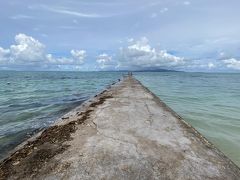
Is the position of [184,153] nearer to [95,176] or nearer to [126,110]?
[95,176]

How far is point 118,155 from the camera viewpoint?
3291 mm

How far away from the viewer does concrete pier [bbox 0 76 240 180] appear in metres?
2.83

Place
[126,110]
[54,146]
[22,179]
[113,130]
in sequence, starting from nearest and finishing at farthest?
[22,179] < [54,146] < [113,130] < [126,110]

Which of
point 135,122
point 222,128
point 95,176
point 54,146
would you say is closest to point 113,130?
point 135,122

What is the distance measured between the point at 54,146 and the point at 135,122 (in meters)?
2.00

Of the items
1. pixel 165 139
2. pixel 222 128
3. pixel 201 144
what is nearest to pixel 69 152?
pixel 165 139

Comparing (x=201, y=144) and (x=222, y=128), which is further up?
(x=201, y=144)

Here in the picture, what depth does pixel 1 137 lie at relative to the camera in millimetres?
6348

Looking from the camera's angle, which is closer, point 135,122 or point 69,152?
point 69,152

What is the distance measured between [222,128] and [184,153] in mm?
4896

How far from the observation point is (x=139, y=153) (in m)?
3.38

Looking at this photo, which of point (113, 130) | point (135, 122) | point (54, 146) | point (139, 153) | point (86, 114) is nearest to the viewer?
point (139, 153)

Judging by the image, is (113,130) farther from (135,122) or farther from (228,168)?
(228,168)

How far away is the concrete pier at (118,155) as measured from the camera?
9.29ft
